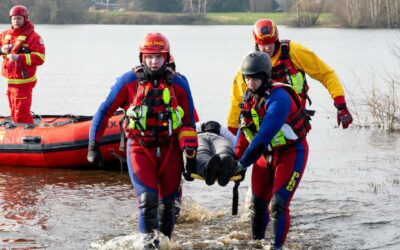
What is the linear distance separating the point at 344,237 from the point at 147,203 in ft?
7.70

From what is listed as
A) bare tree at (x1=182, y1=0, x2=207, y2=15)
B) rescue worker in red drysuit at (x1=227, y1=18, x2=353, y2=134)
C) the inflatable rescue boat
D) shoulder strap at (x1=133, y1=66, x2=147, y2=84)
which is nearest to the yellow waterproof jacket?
rescue worker in red drysuit at (x1=227, y1=18, x2=353, y2=134)

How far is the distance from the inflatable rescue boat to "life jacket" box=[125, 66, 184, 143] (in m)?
4.30

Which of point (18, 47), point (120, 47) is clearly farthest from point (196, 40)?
point (18, 47)

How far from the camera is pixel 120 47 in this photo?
141 feet

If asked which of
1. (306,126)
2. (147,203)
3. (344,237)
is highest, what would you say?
(306,126)

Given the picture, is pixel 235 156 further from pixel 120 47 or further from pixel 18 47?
pixel 120 47

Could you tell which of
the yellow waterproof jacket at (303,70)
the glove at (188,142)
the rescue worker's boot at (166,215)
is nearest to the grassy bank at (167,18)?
the yellow waterproof jacket at (303,70)

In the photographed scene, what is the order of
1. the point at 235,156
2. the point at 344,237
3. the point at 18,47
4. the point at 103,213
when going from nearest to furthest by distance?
the point at 235,156 → the point at 344,237 → the point at 103,213 → the point at 18,47

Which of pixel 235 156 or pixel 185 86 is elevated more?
pixel 185 86

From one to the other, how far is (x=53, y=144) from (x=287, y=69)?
4.73 metres

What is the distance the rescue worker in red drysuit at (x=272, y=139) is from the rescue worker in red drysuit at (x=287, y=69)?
2.14 ft

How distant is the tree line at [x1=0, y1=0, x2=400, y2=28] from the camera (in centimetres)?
5203

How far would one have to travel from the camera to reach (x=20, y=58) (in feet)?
39.3

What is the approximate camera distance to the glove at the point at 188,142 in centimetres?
692
